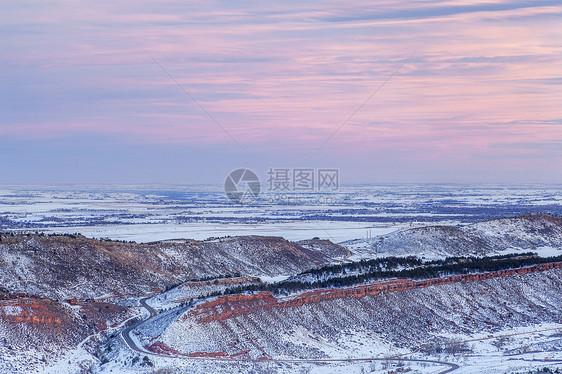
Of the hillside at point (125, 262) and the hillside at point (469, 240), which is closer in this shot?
the hillside at point (125, 262)

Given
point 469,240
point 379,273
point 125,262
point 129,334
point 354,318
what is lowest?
point 469,240

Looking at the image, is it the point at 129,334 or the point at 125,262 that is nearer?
the point at 129,334

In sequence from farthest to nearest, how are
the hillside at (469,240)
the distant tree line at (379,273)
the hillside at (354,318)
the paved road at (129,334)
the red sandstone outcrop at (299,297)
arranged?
the hillside at (469,240)
the distant tree line at (379,273)
the red sandstone outcrop at (299,297)
the hillside at (354,318)
the paved road at (129,334)

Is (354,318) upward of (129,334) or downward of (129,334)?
downward

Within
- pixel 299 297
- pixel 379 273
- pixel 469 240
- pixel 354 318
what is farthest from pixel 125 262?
pixel 469 240

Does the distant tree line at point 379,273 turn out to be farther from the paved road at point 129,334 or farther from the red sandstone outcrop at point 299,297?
the paved road at point 129,334

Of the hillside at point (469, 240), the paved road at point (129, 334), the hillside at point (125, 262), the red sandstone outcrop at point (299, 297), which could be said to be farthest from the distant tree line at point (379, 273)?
the hillside at point (469, 240)

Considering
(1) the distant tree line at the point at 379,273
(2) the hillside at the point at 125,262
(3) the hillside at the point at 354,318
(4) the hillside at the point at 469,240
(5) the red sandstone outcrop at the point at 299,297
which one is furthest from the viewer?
(4) the hillside at the point at 469,240

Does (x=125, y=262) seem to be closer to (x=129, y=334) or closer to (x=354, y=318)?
(x=129, y=334)

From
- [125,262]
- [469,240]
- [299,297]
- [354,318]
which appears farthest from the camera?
[469,240]
